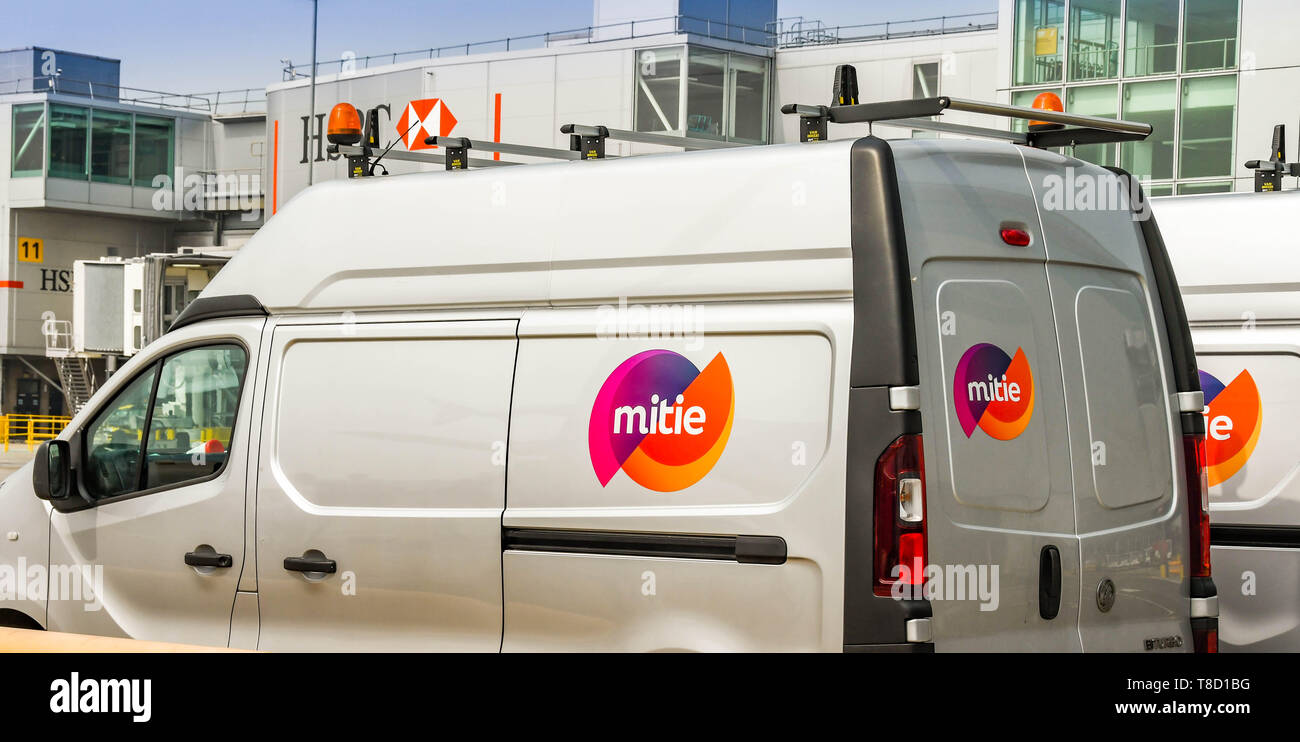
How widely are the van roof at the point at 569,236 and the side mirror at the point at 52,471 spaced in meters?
0.84

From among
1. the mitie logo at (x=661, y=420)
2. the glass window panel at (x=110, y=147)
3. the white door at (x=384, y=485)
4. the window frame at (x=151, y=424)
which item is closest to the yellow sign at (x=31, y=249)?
the glass window panel at (x=110, y=147)

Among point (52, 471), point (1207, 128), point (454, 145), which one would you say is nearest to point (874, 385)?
point (454, 145)

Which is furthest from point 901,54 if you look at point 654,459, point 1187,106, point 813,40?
point 654,459

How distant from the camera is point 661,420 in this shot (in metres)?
4.75

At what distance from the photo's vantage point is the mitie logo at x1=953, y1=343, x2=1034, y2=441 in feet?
14.8

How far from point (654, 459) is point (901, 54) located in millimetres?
36060

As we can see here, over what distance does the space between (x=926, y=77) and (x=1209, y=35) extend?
44.2 feet

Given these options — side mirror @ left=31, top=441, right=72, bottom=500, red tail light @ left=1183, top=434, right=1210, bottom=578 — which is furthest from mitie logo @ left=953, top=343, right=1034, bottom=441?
side mirror @ left=31, top=441, right=72, bottom=500

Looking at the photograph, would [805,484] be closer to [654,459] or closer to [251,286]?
[654,459]

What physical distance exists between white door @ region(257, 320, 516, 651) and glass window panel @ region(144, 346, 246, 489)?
0.78ft

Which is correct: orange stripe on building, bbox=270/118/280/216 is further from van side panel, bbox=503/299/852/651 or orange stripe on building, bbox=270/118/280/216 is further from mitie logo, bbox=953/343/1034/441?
mitie logo, bbox=953/343/1034/441

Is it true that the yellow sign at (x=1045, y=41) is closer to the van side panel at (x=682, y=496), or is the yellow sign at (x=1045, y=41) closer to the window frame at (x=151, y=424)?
the window frame at (x=151, y=424)

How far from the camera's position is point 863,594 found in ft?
14.2
